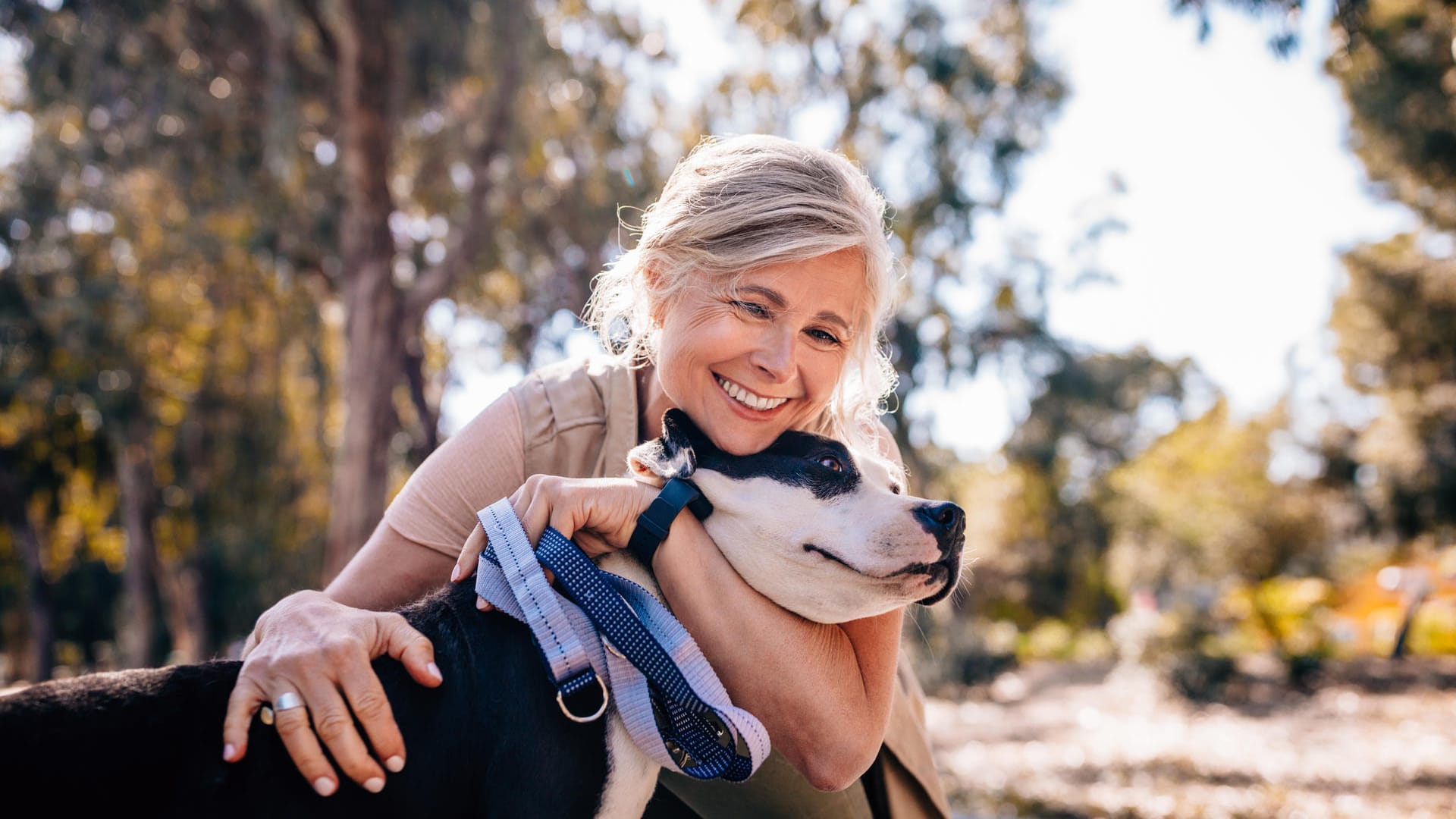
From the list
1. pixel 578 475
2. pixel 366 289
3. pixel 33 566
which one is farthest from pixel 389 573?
pixel 33 566

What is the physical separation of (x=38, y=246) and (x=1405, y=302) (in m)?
21.0

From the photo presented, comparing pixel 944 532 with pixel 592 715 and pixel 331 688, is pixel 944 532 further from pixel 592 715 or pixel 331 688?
pixel 331 688

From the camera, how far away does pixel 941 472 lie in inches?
495

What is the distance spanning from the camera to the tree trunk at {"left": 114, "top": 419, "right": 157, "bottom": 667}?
597 inches

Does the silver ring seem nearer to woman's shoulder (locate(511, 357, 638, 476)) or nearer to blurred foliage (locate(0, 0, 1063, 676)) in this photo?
woman's shoulder (locate(511, 357, 638, 476))

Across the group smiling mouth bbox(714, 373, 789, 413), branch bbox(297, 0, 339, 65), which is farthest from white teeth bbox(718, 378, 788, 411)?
branch bbox(297, 0, 339, 65)

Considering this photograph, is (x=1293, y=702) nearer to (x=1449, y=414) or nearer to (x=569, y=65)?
(x=1449, y=414)

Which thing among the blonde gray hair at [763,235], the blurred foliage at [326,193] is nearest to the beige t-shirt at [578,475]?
the blonde gray hair at [763,235]

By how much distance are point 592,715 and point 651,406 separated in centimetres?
94

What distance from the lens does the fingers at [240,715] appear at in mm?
1433

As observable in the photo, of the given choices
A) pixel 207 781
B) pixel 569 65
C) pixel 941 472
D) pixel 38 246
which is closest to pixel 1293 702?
pixel 941 472

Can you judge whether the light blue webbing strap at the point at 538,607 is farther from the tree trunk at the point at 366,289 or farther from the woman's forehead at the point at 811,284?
the tree trunk at the point at 366,289

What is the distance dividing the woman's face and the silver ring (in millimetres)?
921

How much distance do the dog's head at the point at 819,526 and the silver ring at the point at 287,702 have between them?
756mm
